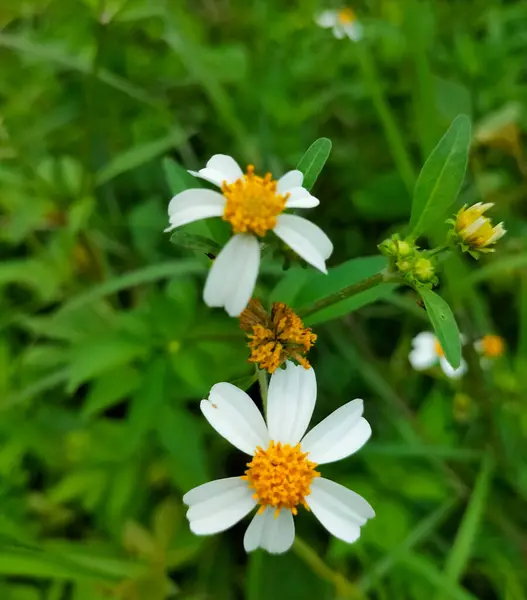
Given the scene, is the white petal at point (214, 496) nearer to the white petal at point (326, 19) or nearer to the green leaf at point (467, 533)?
the green leaf at point (467, 533)

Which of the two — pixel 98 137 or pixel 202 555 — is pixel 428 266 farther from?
pixel 98 137

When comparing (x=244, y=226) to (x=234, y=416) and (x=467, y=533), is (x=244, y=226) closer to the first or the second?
(x=234, y=416)

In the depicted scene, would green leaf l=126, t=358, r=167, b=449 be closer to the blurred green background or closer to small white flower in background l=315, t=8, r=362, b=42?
the blurred green background

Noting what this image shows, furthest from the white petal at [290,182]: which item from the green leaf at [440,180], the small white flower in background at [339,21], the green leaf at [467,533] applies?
the small white flower in background at [339,21]

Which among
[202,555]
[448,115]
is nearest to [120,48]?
[448,115]

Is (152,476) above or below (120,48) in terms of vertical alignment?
below

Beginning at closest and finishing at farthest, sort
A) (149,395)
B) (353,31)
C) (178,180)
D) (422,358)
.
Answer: (178,180) < (149,395) < (422,358) < (353,31)

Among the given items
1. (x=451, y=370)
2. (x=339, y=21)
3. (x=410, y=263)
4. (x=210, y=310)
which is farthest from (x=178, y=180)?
(x=339, y=21)
